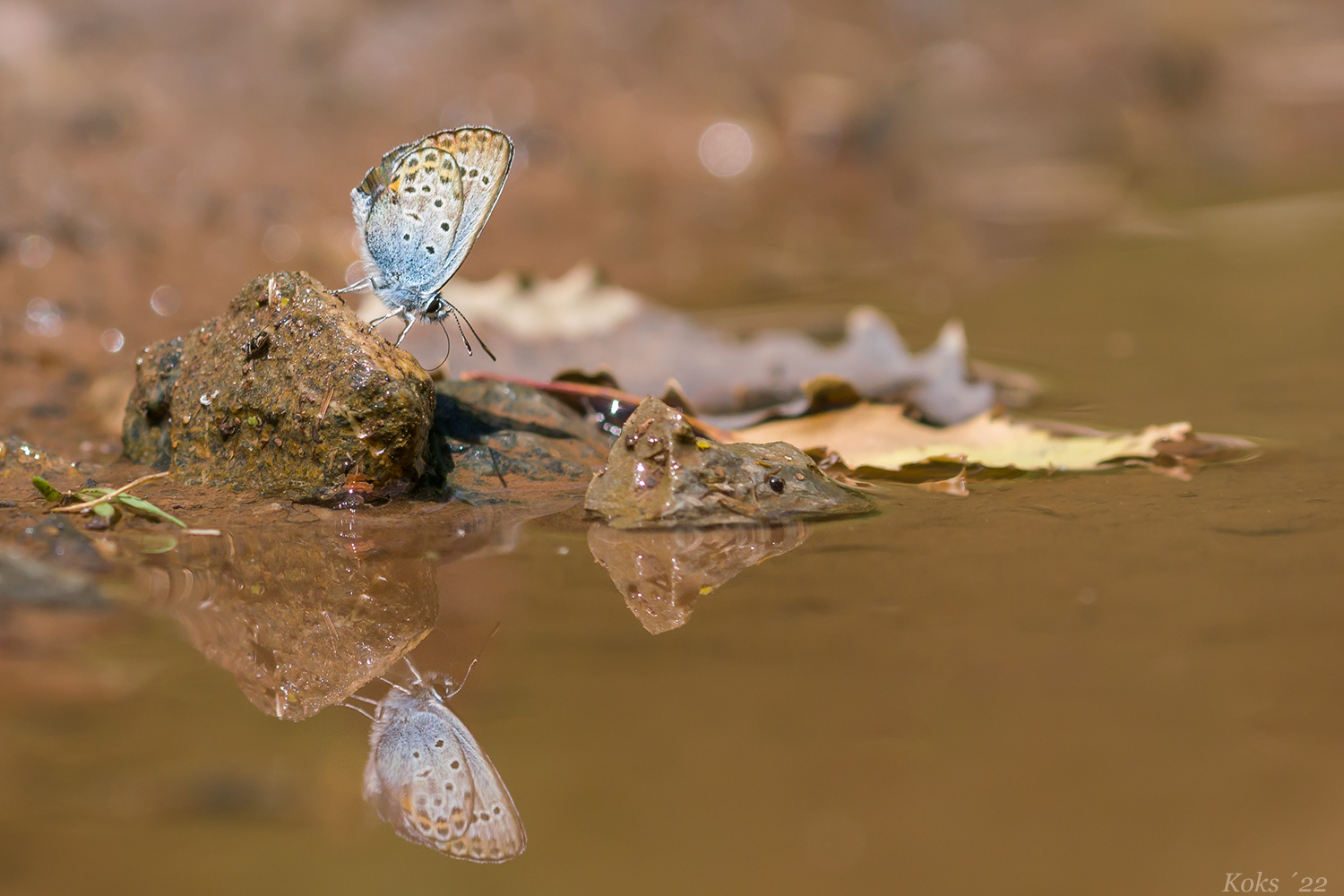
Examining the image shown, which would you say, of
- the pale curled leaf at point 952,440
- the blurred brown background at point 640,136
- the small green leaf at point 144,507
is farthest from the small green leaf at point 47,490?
the blurred brown background at point 640,136

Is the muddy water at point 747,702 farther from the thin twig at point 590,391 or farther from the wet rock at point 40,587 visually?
the thin twig at point 590,391

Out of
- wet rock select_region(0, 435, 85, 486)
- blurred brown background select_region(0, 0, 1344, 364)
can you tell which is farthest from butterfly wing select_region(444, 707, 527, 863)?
blurred brown background select_region(0, 0, 1344, 364)

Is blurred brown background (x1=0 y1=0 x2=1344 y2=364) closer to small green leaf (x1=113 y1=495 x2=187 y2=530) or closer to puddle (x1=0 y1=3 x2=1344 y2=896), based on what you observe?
puddle (x1=0 y1=3 x2=1344 y2=896)

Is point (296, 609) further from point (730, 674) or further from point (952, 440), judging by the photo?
point (952, 440)

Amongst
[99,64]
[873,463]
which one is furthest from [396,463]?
[99,64]

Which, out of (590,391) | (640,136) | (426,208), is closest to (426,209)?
(426,208)

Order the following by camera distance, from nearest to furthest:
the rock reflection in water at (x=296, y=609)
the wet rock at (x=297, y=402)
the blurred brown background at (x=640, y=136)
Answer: the rock reflection in water at (x=296, y=609), the wet rock at (x=297, y=402), the blurred brown background at (x=640, y=136)

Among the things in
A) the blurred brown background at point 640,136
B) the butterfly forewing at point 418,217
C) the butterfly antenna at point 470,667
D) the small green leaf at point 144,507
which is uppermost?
the blurred brown background at point 640,136

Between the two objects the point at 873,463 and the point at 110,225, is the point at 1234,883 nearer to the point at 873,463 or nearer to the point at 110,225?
the point at 873,463
